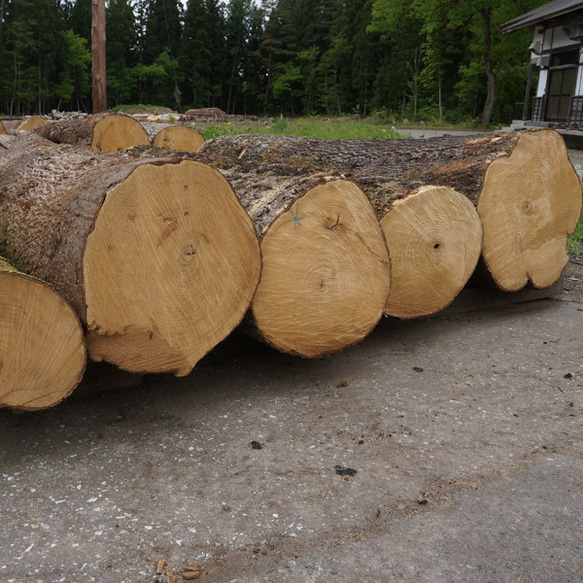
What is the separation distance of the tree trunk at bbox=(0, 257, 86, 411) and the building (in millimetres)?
18538

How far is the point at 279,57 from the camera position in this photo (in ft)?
180

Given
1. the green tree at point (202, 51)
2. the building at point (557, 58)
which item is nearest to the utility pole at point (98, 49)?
the building at point (557, 58)

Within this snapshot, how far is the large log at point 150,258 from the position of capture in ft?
7.34

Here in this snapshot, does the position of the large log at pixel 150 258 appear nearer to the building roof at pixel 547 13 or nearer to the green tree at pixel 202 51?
the building roof at pixel 547 13

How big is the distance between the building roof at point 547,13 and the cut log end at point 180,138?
14308 millimetres

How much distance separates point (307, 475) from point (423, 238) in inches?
64.1

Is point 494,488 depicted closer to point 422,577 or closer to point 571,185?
point 422,577

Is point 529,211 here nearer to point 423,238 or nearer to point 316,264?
point 423,238

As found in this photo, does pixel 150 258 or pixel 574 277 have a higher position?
pixel 150 258

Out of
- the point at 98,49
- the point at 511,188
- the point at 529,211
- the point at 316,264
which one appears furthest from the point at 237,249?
the point at 98,49

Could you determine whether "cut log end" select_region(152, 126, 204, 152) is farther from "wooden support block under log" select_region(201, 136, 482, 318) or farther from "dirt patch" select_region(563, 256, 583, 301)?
"dirt patch" select_region(563, 256, 583, 301)

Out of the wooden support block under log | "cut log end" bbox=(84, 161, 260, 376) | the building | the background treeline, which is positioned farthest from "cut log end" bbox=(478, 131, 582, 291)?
the background treeline

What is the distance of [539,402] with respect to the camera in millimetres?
2746

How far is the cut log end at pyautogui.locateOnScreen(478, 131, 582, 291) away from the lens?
144 inches
